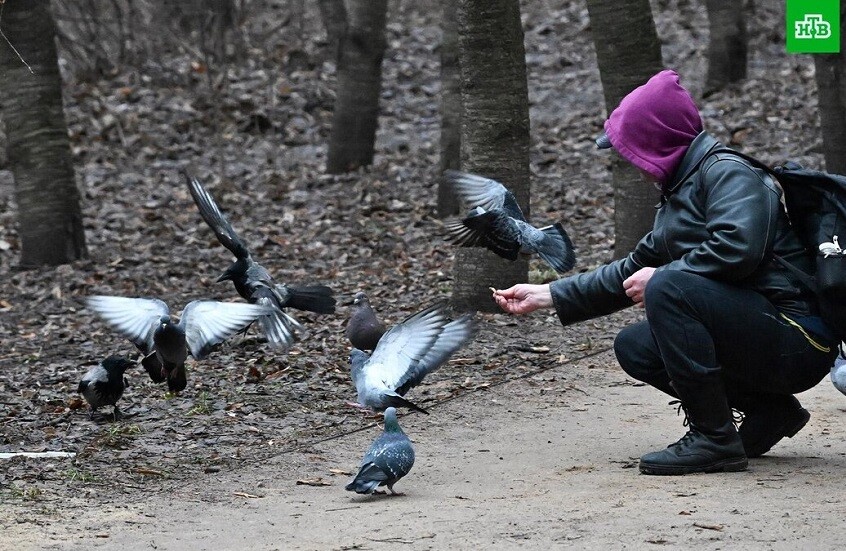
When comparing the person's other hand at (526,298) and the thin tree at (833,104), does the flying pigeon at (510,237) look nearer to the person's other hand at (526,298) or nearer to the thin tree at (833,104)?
the person's other hand at (526,298)

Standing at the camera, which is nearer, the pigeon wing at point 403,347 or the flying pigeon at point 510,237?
the pigeon wing at point 403,347

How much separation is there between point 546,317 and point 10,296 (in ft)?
16.4

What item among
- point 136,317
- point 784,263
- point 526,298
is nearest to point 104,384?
point 136,317

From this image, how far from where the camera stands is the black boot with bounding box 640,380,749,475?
4941mm

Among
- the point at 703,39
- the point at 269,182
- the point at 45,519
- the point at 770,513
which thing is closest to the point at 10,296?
the point at 269,182

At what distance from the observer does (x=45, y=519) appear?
4793mm

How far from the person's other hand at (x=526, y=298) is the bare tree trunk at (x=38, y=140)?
737 cm

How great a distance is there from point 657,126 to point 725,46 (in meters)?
12.5

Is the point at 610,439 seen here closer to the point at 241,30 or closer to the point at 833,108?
the point at 833,108

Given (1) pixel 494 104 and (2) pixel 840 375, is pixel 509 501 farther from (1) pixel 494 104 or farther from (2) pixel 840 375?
(1) pixel 494 104

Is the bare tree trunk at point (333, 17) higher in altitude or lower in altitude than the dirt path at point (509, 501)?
higher

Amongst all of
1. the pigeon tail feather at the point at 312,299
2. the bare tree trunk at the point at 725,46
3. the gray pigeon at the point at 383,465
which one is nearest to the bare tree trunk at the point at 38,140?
the pigeon tail feather at the point at 312,299

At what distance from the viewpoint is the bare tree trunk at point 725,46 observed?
54.5 ft

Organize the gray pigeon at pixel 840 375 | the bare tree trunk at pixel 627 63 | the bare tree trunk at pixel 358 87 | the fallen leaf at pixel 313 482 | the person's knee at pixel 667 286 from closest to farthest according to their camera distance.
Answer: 1. the person's knee at pixel 667 286
2. the fallen leaf at pixel 313 482
3. the gray pigeon at pixel 840 375
4. the bare tree trunk at pixel 627 63
5. the bare tree trunk at pixel 358 87
